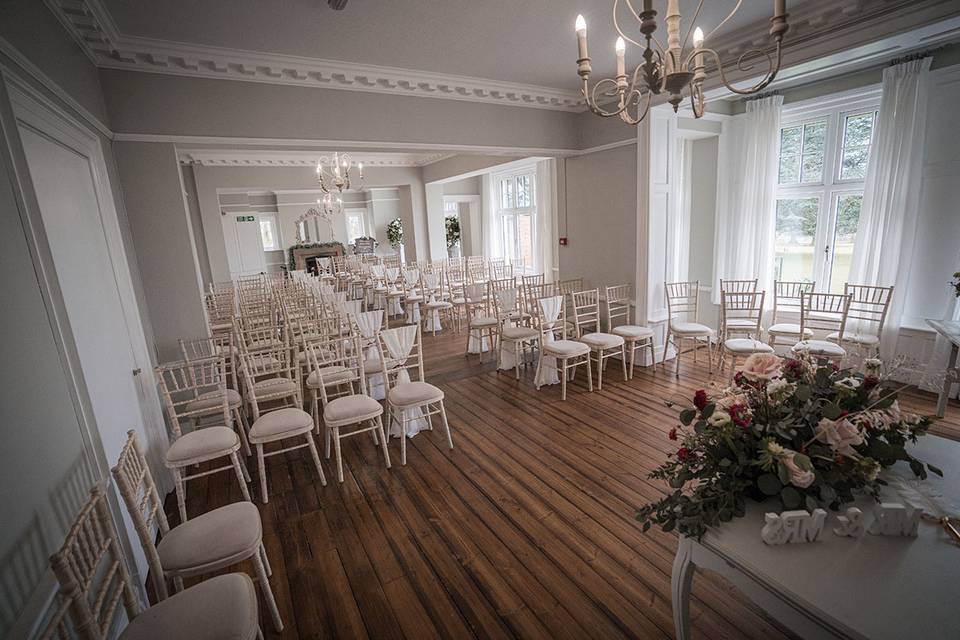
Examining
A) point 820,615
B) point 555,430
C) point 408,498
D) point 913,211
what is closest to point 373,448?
point 408,498

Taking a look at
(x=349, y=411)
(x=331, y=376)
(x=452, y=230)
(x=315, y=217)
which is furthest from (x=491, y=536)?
(x=315, y=217)

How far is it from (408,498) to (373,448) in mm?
830

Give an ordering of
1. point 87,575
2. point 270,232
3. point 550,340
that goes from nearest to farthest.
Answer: point 87,575 < point 550,340 < point 270,232

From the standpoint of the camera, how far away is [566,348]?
4.27 metres

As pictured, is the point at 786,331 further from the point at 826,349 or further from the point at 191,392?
the point at 191,392

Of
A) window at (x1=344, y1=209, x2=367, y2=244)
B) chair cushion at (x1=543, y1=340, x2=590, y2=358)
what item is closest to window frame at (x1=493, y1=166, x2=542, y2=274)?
window at (x1=344, y1=209, x2=367, y2=244)

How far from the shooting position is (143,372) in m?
2.98

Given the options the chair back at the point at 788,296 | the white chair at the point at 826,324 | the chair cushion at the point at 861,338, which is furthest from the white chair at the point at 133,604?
the chair back at the point at 788,296

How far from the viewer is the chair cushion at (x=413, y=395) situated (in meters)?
3.18

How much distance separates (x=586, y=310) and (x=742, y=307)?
185 cm

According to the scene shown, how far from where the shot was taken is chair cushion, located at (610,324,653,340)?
4.71m

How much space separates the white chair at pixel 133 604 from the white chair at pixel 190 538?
111 mm

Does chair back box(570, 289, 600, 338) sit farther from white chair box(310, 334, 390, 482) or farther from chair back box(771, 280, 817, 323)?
white chair box(310, 334, 390, 482)

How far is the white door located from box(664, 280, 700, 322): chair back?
4870 mm
